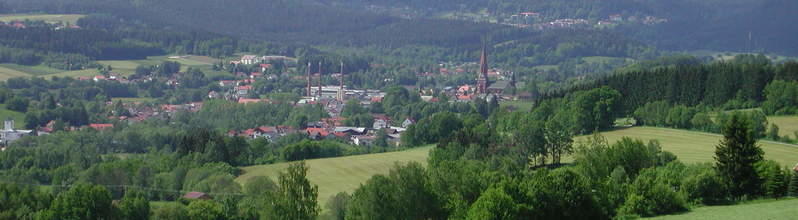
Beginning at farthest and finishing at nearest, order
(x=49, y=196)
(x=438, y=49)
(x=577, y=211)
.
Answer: (x=438, y=49)
(x=49, y=196)
(x=577, y=211)

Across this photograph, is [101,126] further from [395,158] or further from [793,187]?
[793,187]

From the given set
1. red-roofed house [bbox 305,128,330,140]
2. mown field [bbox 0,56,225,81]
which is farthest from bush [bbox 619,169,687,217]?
mown field [bbox 0,56,225,81]

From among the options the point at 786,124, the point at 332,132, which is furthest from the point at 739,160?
the point at 332,132

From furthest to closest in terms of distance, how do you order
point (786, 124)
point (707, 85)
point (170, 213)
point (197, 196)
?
point (707, 85)
point (786, 124)
point (197, 196)
point (170, 213)

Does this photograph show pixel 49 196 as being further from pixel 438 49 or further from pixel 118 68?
pixel 438 49

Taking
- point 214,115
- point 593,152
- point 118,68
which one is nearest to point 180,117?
point 214,115

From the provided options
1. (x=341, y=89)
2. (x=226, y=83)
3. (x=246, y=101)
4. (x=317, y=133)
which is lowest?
(x=341, y=89)

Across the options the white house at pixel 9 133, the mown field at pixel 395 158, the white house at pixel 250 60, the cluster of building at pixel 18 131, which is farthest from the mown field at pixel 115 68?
the mown field at pixel 395 158
